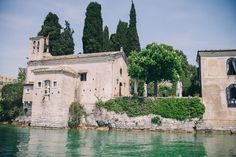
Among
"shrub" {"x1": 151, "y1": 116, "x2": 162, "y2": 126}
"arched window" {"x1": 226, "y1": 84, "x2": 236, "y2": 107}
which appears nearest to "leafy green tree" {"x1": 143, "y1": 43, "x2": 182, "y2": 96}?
"shrub" {"x1": 151, "y1": 116, "x2": 162, "y2": 126}

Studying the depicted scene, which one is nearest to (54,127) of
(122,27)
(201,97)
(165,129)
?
(165,129)

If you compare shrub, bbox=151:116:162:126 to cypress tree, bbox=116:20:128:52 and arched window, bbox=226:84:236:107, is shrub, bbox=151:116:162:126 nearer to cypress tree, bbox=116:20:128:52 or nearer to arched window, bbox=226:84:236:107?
arched window, bbox=226:84:236:107

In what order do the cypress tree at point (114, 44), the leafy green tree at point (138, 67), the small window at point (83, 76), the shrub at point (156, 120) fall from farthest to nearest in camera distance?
the cypress tree at point (114, 44) < the small window at point (83, 76) < the leafy green tree at point (138, 67) < the shrub at point (156, 120)

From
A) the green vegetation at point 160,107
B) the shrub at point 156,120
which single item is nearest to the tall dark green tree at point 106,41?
the green vegetation at point 160,107

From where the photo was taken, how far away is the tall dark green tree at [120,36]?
44.3 m

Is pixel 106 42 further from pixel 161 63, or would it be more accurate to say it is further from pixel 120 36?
pixel 161 63

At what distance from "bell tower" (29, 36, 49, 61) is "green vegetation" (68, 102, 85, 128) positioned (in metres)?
11.0

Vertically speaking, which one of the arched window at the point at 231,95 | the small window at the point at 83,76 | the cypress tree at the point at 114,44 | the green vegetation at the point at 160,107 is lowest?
the green vegetation at the point at 160,107

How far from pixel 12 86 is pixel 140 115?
68.0 ft

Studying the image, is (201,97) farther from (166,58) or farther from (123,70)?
(123,70)

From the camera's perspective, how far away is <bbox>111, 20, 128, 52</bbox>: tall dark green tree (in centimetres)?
4431

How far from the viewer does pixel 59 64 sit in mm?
35500

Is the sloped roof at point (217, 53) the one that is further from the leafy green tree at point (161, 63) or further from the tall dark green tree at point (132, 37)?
the tall dark green tree at point (132, 37)

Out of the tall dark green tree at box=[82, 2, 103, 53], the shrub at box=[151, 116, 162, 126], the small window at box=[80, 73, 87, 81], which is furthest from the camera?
the tall dark green tree at box=[82, 2, 103, 53]
